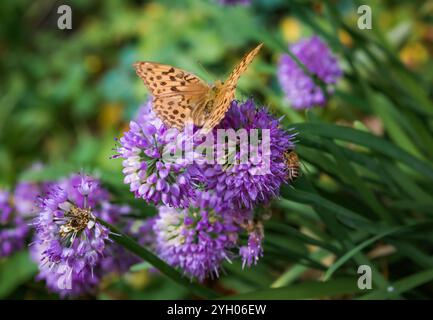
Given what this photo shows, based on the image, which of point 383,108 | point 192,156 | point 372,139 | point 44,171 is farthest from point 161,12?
point 192,156

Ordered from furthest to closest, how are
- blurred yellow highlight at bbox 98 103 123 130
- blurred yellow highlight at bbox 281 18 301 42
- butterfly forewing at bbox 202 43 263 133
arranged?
blurred yellow highlight at bbox 98 103 123 130 < blurred yellow highlight at bbox 281 18 301 42 < butterfly forewing at bbox 202 43 263 133

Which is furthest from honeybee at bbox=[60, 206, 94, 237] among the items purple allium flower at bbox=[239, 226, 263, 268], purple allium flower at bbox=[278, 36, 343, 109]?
purple allium flower at bbox=[278, 36, 343, 109]

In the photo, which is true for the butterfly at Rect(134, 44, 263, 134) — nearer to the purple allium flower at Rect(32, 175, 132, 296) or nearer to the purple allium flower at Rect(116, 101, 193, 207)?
the purple allium flower at Rect(116, 101, 193, 207)

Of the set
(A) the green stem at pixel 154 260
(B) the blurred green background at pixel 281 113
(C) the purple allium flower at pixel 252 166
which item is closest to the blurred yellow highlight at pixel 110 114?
(B) the blurred green background at pixel 281 113

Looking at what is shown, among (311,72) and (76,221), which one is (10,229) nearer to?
(76,221)

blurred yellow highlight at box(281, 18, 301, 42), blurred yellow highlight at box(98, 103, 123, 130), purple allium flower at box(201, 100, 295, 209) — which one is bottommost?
purple allium flower at box(201, 100, 295, 209)

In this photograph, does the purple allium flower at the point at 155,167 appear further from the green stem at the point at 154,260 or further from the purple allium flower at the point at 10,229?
the purple allium flower at the point at 10,229

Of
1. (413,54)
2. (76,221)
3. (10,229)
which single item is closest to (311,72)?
(76,221)
